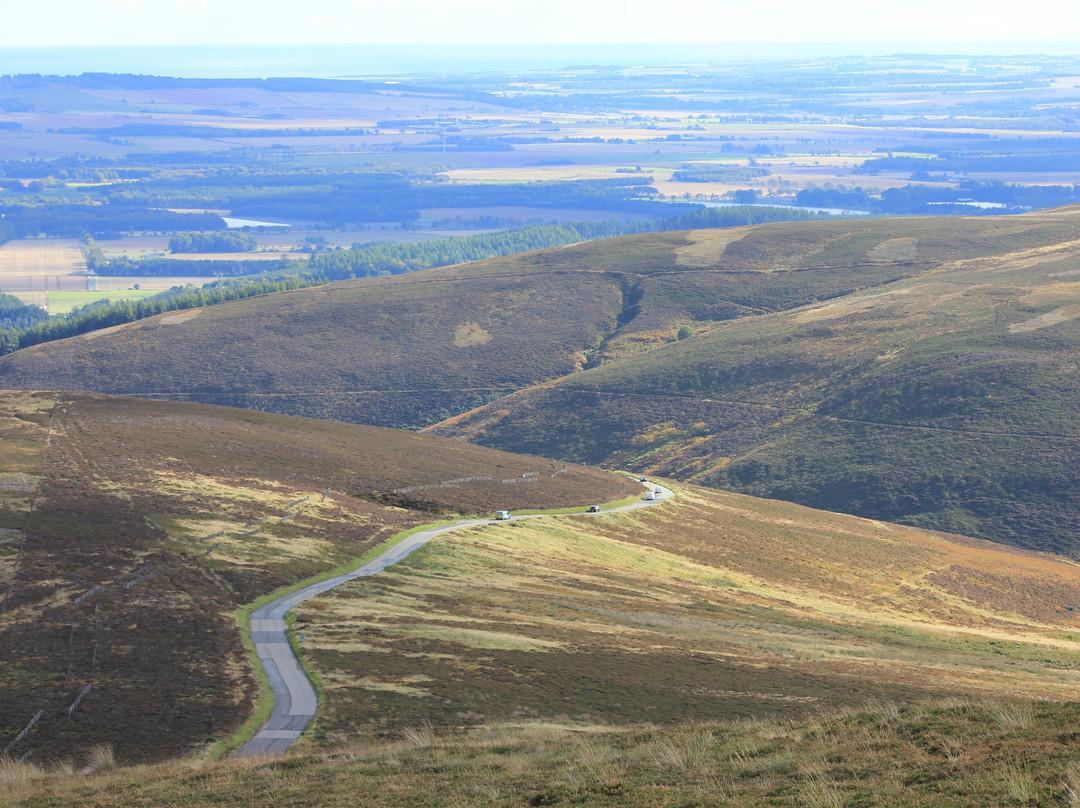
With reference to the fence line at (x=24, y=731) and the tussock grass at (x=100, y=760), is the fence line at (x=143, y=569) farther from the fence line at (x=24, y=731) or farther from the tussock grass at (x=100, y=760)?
the tussock grass at (x=100, y=760)

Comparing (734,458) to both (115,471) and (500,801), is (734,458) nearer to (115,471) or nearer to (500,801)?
(115,471)

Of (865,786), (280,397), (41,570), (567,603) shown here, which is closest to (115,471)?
(41,570)

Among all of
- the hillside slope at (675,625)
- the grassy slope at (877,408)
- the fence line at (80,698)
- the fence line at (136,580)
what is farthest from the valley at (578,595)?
the grassy slope at (877,408)

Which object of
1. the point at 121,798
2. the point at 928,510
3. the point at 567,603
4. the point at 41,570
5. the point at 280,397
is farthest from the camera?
the point at 280,397

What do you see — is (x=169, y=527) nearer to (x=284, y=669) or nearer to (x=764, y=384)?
(x=284, y=669)

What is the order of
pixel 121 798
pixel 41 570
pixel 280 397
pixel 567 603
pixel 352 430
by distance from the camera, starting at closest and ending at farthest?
pixel 121 798
pixel 41 570
pixel 567 603
pixel 352 430
pixel 280 397

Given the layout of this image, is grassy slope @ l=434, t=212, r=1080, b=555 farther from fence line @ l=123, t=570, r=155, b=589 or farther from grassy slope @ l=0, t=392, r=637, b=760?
fence line @ l=123, t=570, r=155, b=589

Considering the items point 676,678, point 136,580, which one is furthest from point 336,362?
point 676,678
